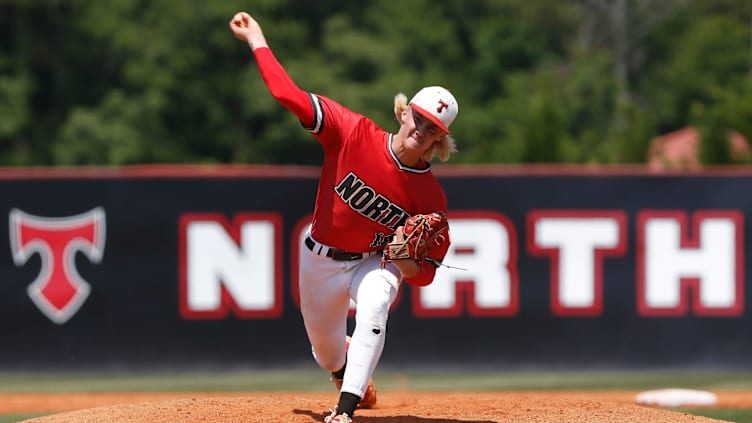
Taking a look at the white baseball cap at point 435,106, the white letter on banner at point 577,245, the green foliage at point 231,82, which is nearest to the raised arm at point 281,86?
the white baseball cap at point 435,106

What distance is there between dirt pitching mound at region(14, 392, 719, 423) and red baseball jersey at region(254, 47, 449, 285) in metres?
0.94

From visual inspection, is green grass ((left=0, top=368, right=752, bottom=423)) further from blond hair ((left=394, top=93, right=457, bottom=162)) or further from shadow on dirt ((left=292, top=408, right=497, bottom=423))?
blond hair ((left=394, top=93, right=457, bottom=162))

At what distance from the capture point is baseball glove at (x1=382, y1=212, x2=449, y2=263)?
6.22 meters

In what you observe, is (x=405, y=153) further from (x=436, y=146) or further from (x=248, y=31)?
(x=248, y=31)

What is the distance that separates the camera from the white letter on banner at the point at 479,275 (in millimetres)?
11156

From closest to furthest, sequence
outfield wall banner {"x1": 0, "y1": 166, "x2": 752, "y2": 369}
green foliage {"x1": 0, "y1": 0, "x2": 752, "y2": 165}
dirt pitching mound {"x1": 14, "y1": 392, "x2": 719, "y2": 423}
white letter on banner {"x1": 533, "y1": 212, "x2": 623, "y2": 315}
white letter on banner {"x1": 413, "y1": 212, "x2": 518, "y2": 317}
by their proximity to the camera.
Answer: dirt pitching mound {"x1": 14, "y1": 392, "x2": 719, "y2": 423}
outfield wall banner {"x1": 0, "y1": 166, "x2": 752, "y2": 369}
white letter on banner {"x1": 413, "y1": 212, "x2": 518, "y2": 317}
white letter on banner {"x1": 533, "y1": 212, "x2": 623, "y2": 315}
green foliage {"x1": 0, "y1": 0, "x2": 752, "y2": 165}

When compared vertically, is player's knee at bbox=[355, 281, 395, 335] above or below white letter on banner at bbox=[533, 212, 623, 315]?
below

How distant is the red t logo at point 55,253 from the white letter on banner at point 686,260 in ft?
16.7

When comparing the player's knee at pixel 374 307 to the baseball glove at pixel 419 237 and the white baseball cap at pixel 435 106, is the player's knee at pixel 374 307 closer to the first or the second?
the baseball glove at pixel 419 237

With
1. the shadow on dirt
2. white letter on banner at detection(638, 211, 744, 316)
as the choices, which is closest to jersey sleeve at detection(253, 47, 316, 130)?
the shadow on dirt

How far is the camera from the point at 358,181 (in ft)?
21.0

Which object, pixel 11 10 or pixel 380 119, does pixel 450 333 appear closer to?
pixel 380 119

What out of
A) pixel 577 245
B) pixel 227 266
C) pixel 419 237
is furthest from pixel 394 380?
pixel 419 237

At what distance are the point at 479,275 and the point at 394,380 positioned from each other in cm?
124
